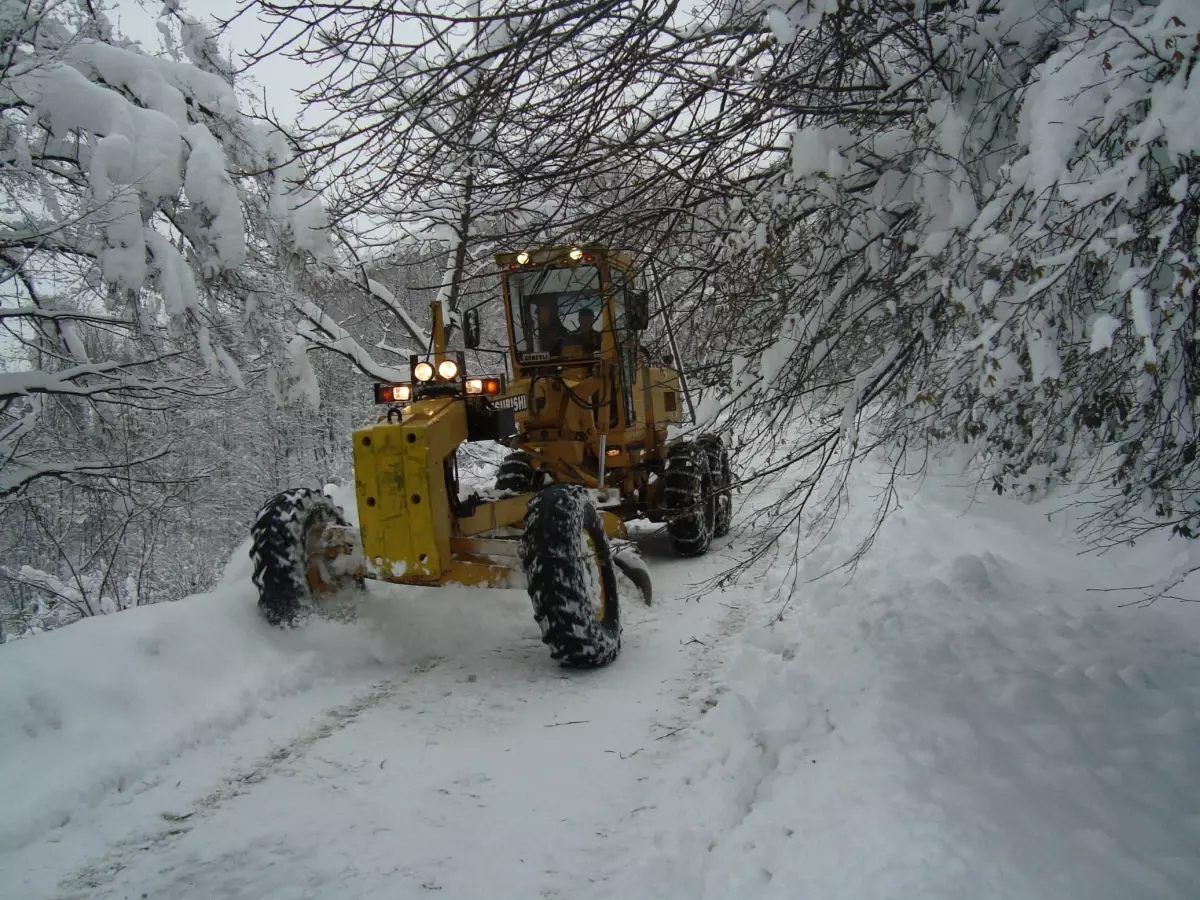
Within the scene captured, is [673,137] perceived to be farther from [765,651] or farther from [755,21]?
[765,651]

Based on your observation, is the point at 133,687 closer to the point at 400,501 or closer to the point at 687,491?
the point at 400,501

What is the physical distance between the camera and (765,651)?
211 inches

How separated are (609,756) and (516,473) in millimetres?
4261

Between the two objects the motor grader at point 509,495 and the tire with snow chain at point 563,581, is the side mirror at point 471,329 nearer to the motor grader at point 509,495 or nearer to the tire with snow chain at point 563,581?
the motor grader at point 509,495

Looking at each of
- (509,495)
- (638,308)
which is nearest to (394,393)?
(509,495)

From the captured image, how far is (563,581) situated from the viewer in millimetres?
4793

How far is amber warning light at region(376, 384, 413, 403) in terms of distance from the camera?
5.44 m

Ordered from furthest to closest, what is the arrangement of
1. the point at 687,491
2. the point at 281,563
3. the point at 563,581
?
1. the point at 687,491
2. the point at 281,563
3. the point at 563,581

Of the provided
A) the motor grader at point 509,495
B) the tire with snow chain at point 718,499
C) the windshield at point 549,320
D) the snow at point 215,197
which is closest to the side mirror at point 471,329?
the motor grader at point 509,495

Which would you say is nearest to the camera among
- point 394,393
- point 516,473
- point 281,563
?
point 281,563

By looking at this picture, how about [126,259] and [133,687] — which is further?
[126,259]

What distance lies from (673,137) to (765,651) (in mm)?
3258

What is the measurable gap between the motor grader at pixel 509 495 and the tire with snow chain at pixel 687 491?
49 cm

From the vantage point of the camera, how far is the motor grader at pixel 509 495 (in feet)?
16.0
